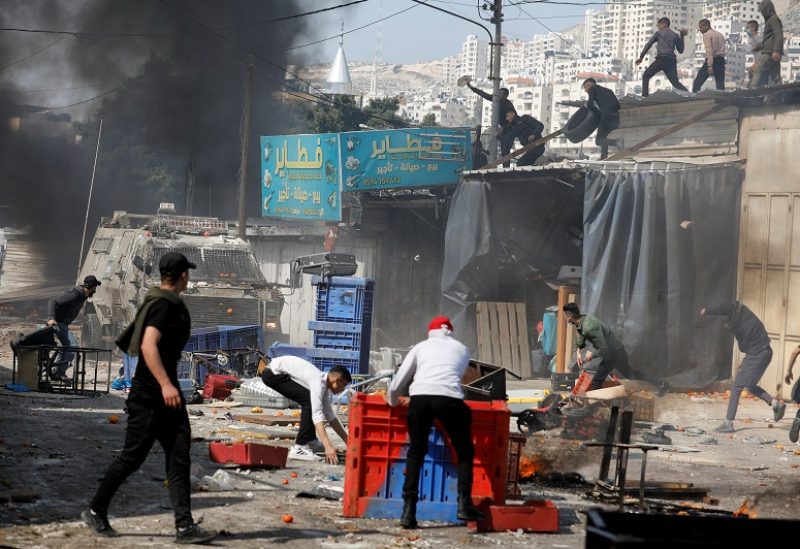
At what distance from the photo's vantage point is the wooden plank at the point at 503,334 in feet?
68.4

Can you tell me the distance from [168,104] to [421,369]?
123 feet

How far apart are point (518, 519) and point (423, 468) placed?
0.70m

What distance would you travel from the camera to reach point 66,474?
341 inches

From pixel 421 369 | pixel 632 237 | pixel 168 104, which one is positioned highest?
pixel 168 104

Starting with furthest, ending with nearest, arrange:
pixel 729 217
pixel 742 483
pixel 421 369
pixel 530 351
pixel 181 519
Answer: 1. pixel 530 351
2. pixel 729 217
3. pixel 742 483
4. pixel 421 369
5. pixel 181 519

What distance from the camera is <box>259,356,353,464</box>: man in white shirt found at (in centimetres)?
949

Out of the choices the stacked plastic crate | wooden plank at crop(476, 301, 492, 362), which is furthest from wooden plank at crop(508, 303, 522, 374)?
the stacked plastic crate

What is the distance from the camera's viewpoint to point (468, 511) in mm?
7371

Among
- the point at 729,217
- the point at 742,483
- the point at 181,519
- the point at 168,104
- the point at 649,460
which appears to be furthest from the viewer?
the point at 168,104

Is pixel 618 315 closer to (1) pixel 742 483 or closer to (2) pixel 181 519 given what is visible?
(1) pixel 742 483

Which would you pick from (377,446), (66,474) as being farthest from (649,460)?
(66,474)

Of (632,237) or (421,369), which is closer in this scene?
(421,369)

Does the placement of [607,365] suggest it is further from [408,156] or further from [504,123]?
[408,156]

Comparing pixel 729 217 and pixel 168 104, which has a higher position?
pixel 168 104
